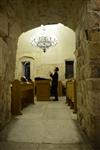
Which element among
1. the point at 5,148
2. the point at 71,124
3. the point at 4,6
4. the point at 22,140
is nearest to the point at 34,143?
the point at 22,140

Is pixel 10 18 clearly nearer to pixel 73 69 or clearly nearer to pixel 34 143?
pixel 34 143

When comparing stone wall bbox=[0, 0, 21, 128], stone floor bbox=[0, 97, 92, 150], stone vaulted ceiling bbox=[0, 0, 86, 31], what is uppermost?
stone vaulted ceiling bbox=[0, 0, 86, 31]

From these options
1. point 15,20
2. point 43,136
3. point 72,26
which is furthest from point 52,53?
point 43,136

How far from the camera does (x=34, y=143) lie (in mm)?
2445

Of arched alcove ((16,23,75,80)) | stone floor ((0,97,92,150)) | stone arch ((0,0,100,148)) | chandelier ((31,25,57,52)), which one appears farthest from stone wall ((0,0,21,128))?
arched alcove ((16,23,75,80))

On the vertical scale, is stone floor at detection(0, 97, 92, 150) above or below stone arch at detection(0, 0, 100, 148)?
below

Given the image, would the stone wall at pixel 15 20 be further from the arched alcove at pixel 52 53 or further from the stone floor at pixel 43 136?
the arched alcove at pixel 52 53

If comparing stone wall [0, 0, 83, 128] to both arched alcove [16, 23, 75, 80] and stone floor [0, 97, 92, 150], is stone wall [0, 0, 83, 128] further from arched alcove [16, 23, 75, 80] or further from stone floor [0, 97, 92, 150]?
arched alcove [16, 23, 75, 80]

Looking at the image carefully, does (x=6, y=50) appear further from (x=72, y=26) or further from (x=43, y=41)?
(x=43, y=41)

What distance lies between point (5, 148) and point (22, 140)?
315 mm

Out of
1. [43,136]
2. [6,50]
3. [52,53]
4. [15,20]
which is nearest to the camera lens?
[43,136]

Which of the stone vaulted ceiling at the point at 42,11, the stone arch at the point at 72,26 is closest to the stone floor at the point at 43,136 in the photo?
the stone arch at the point at 72,26

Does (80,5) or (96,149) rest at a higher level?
(80,5)

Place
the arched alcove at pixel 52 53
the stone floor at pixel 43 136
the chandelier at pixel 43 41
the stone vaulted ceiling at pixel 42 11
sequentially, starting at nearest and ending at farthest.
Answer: the stone floor at pixel 43 136, the stone vaulted ceiling at pixel 42 11, the chandelier at pixel 43 41, the arched alcove at pixel 52 53
